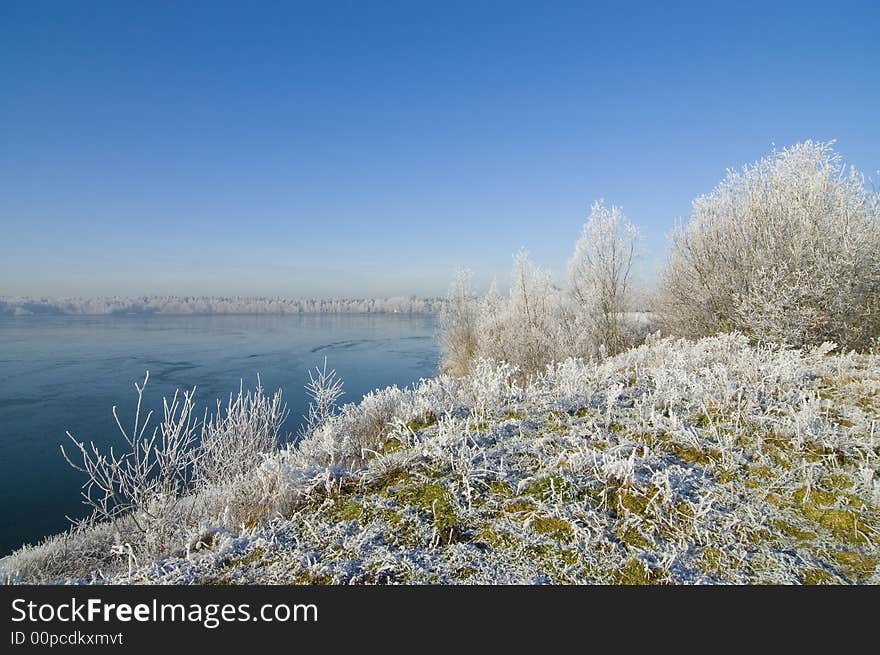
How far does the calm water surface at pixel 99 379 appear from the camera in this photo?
1220 centimetres

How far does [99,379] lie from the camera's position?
77.4 ft

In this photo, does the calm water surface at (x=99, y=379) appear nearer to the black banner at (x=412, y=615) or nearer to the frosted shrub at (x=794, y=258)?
the black banner at (x=412, y=615)

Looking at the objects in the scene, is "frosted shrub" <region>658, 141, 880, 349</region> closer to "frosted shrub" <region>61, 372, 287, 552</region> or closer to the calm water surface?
"frosted shrub" <region>61, 372, 287, 552</region>

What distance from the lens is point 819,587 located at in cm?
236

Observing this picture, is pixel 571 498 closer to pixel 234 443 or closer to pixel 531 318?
pixel 234 443

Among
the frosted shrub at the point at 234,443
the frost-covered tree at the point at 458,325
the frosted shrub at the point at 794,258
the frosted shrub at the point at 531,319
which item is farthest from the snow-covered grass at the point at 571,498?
the frost-covered tree at the point at 458,325

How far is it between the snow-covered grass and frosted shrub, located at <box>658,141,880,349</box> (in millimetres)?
8274

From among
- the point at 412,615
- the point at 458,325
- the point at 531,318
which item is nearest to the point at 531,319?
the point at 531,318

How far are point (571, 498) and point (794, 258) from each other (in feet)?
44.5

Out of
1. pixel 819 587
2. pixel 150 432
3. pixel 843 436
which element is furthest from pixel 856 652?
pixel 150 432

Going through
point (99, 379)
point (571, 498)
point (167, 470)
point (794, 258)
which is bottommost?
point (99, 379)

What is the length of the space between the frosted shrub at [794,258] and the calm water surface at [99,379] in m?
16.6

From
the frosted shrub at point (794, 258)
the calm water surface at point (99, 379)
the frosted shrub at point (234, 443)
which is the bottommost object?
the calm water surface at point (99, 379)

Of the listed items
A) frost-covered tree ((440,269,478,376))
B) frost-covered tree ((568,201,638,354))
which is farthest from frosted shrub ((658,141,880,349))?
frost-covered tree ((440,269,478,376))
